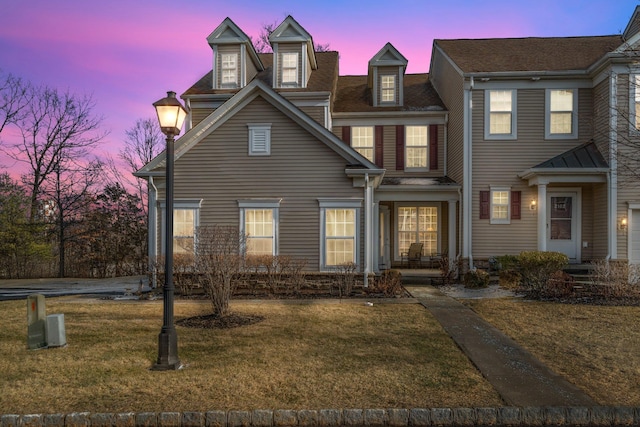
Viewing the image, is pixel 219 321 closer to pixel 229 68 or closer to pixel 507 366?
pixel 507 366

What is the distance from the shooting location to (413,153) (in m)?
17.9

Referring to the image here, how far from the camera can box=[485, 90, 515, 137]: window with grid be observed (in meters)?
15.8

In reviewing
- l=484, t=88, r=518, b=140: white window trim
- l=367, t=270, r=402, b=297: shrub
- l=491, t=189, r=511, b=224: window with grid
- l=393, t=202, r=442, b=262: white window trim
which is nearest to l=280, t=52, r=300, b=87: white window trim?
l=393, t=202, r=442, b=262: white window trim

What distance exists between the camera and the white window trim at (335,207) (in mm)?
13398

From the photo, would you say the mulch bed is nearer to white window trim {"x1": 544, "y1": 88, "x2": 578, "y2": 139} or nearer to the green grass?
the green grass

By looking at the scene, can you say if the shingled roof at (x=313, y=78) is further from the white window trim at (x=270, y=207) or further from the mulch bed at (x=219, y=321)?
the mulch bed at (x=219, y=321)

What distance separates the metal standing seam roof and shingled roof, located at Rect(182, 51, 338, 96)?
310 inches

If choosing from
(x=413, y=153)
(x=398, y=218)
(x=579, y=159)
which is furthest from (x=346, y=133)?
(x=579, y=159)

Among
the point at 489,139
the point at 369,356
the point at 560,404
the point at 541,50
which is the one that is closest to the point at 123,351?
the point at 369,356

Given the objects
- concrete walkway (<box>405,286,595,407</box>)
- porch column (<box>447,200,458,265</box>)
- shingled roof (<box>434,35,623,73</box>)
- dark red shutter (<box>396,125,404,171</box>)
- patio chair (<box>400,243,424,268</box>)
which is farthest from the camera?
dark red shutter (<box>396,125,404,171</box>)

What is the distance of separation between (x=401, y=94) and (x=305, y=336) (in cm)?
1281

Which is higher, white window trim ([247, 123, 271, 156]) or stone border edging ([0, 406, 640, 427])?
white window trim ([247, 123, 271, 156])

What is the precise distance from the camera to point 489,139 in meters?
15.8

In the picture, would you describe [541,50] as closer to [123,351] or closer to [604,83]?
[604,83]
